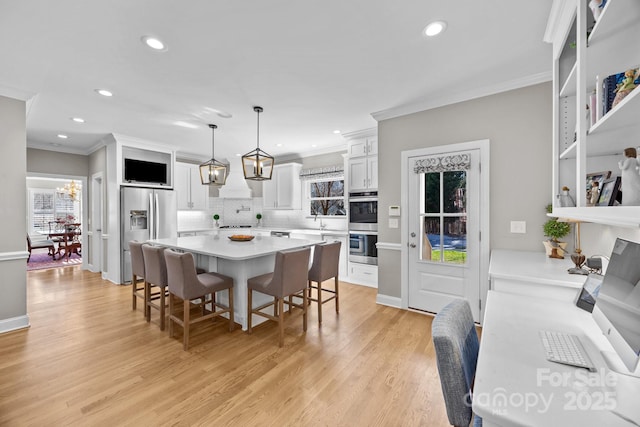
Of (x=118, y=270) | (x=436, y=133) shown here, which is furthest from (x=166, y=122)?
(x=436, y=133)

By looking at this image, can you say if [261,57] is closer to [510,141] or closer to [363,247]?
[510,141]

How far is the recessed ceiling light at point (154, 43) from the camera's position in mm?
2063

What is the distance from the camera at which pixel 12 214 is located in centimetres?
303

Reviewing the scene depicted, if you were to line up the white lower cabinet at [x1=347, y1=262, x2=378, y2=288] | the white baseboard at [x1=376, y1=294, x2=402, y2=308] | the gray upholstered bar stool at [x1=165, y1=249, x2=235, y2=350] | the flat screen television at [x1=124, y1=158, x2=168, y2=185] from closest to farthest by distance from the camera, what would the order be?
the gray upholstered bar stool at [x1=165, y1=249, x2=235, y2=350]
the white baseboard at [x1=376, y1=294, x2=402, y2=308]
the white lower cabinet at [x1=347, y1=262, x2=378, y2=288]
the flat screen television at [x1=124, y1=158, x2=168, y2=185]

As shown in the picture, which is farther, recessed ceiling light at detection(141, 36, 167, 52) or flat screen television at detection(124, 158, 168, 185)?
flat screen television at detection(124, 158, 168, 185)

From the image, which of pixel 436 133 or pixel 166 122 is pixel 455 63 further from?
pixel 166 122

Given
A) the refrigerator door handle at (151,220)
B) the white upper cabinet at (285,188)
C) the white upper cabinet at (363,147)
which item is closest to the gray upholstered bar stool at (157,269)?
the refrigerator door handle at (151,220)

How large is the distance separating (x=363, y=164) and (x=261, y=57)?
2.56 meters

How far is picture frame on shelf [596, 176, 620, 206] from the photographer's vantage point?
1097 millimetres

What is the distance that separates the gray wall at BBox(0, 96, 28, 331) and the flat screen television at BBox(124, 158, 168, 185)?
183cm

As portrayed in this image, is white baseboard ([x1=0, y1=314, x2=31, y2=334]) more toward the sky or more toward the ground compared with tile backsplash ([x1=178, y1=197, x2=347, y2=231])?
more toward the ground

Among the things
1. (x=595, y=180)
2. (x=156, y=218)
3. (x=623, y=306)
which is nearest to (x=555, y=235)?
(x=595, y=180)

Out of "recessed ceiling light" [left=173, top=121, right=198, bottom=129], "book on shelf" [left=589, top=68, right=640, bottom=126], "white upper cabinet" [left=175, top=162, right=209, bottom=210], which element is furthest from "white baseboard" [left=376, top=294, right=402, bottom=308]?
"white upper cabinet" [left=175, top=162, right=209, bottom=210]

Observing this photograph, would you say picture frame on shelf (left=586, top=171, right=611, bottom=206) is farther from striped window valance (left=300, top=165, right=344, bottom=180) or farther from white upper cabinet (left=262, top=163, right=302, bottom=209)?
white upper cabinet (left=262, top=163, right=302, bottom=209)
